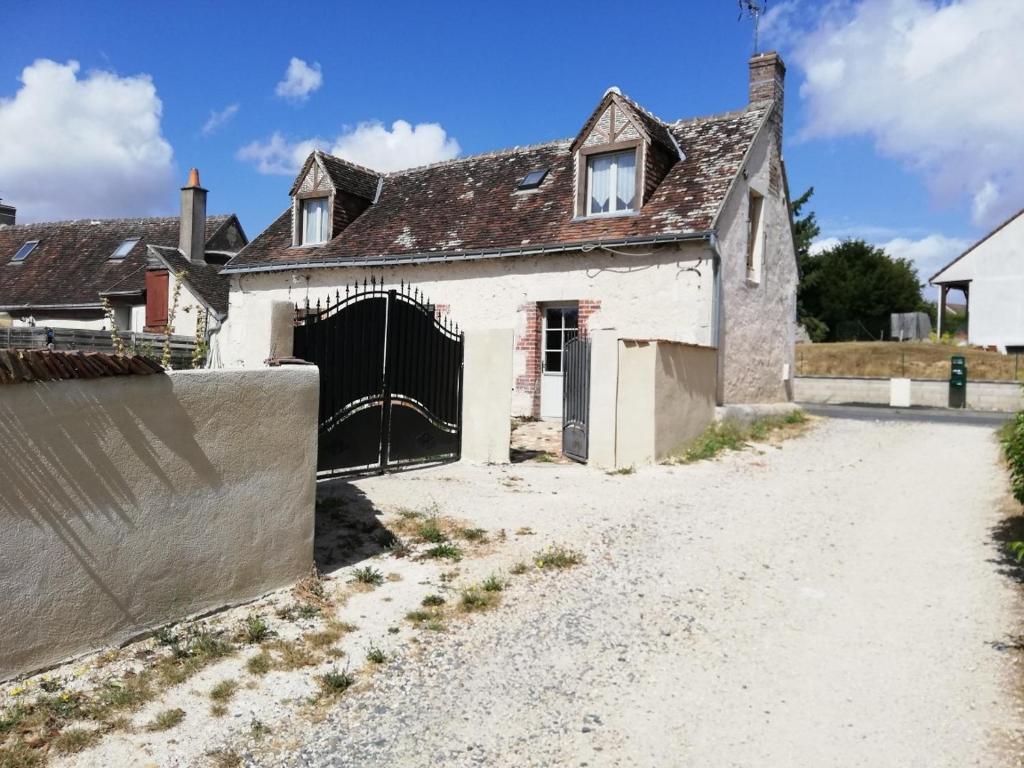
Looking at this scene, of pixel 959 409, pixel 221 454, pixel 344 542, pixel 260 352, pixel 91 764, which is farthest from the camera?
pixel 959 409

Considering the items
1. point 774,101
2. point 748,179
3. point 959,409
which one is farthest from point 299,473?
point 959,409

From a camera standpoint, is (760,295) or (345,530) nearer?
(345,530)

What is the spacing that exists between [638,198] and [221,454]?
35.1 feet

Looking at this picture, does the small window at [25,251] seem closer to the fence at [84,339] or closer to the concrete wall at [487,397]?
the fence at [84,339]

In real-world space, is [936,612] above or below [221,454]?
below

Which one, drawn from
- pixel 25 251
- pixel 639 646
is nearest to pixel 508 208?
pixel 639 646

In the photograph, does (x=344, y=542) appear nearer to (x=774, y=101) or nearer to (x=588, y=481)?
(x=588, y=481)

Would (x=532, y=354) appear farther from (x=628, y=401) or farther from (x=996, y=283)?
(x=996, y=283)

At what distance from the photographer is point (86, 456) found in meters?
3.89

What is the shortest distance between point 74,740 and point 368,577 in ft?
7.35

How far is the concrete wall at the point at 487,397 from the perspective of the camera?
381 inches

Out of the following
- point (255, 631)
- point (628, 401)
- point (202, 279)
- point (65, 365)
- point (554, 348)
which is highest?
point (202, 279)

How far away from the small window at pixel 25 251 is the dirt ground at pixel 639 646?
2628cm

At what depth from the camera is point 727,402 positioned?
13414 mm
